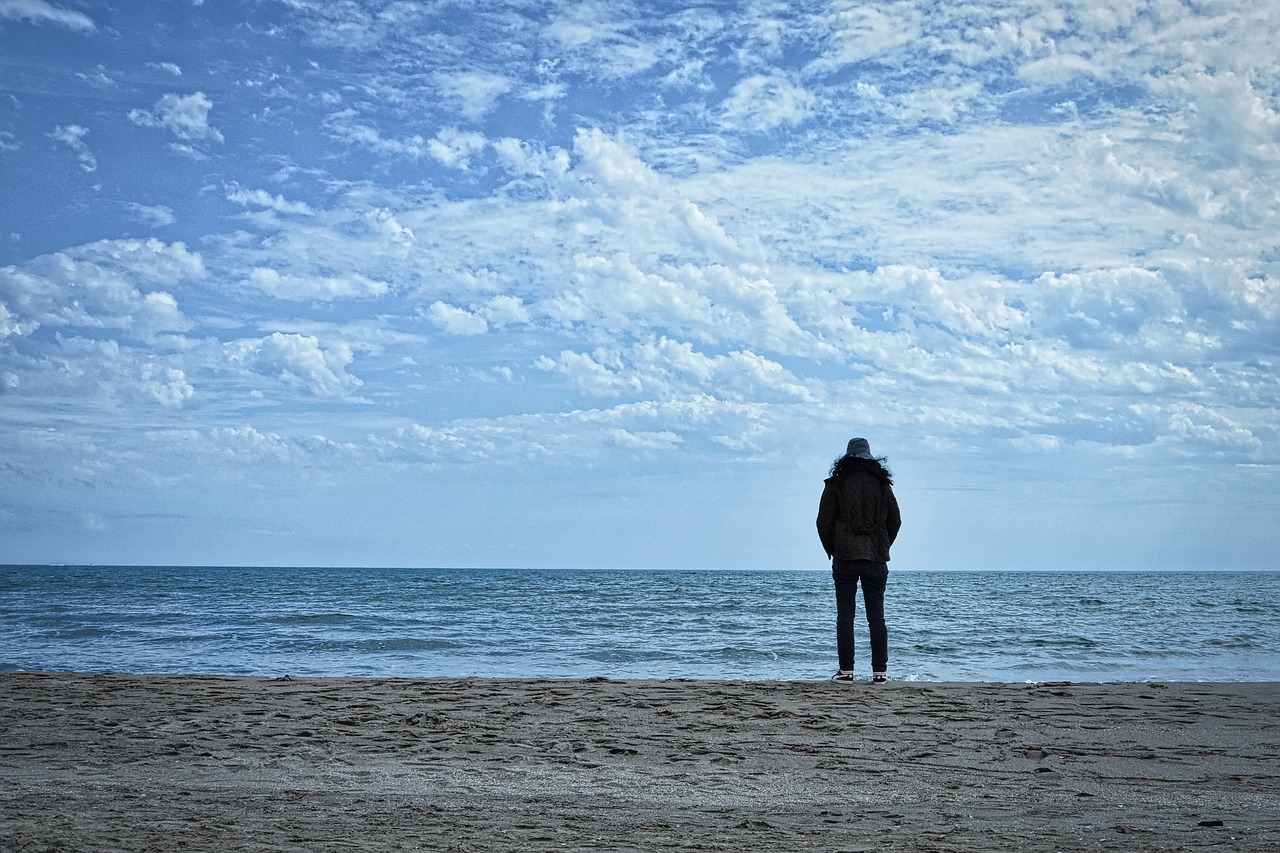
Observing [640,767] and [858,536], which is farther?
[858,536]

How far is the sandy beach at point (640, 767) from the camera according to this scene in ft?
13.6

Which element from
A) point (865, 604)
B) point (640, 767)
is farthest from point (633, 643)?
point (640, 767)

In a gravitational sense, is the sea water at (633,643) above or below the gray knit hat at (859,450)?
below

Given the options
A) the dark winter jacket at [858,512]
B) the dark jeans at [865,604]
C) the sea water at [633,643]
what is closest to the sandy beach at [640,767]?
the dark jeans at [865,604]

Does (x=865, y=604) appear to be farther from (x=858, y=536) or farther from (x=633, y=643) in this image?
(x=633, y=643)

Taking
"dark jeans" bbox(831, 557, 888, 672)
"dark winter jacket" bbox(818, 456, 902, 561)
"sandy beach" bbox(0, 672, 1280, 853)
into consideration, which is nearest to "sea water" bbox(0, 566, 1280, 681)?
"dark jeans" bbox(831, 557, 888, 672)

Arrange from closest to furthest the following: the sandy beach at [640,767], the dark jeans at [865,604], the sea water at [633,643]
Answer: the sandy beach at [640,767] < the dark jeans at [865,604] < the sea water at [633,643]

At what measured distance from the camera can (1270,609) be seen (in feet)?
103

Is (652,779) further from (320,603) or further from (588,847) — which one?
(320,603)

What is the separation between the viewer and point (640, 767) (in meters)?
5.48

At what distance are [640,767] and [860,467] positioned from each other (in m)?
4.26

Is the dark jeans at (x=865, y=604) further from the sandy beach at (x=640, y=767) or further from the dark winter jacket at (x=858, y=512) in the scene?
the sandy beach at (x=640, y=767)

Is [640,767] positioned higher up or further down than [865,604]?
further down

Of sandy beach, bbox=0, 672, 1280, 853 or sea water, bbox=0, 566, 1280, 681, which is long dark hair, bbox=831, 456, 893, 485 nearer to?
sandy beach, bbox=0, 672, 1280, 853
